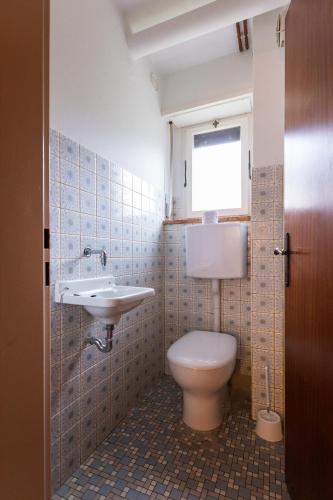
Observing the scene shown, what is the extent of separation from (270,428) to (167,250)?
131 centimetres

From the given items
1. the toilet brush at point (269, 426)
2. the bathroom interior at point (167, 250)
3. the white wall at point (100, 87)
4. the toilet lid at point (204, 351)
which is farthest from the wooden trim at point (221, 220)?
the toilet brush at point (269, 426)

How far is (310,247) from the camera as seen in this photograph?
2.31ft

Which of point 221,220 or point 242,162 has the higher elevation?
point 242,162

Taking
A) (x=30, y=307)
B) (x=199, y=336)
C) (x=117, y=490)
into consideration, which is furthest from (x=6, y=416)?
(x=199, y=336)

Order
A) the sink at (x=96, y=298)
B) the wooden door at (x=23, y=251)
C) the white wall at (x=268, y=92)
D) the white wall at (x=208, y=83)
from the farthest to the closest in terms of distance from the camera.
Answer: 1. the white wall at (x=208, y=83)
2. the white wall at (x=268, y=92)
3. the sink at (x=96, y=298)
4. the wooden door at (x=23, y=251)

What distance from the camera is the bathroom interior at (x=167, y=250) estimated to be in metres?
0.52

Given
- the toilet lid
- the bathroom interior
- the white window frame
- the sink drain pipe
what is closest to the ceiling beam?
the bathroom interior

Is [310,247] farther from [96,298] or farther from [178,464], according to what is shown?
[178,464]

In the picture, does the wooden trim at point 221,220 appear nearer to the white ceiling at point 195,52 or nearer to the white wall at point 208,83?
the white wall at point 208,83

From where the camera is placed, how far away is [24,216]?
0.48 m

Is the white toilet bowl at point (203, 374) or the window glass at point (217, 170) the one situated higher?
the window glass at point (217, 170)

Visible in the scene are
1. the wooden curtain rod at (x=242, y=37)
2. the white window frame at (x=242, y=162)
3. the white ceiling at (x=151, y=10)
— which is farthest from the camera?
the white window frame at (x=242, y=162)

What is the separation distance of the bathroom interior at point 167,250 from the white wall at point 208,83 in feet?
0.04

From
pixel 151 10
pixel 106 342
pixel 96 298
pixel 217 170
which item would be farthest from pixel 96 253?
pixel 151 10
